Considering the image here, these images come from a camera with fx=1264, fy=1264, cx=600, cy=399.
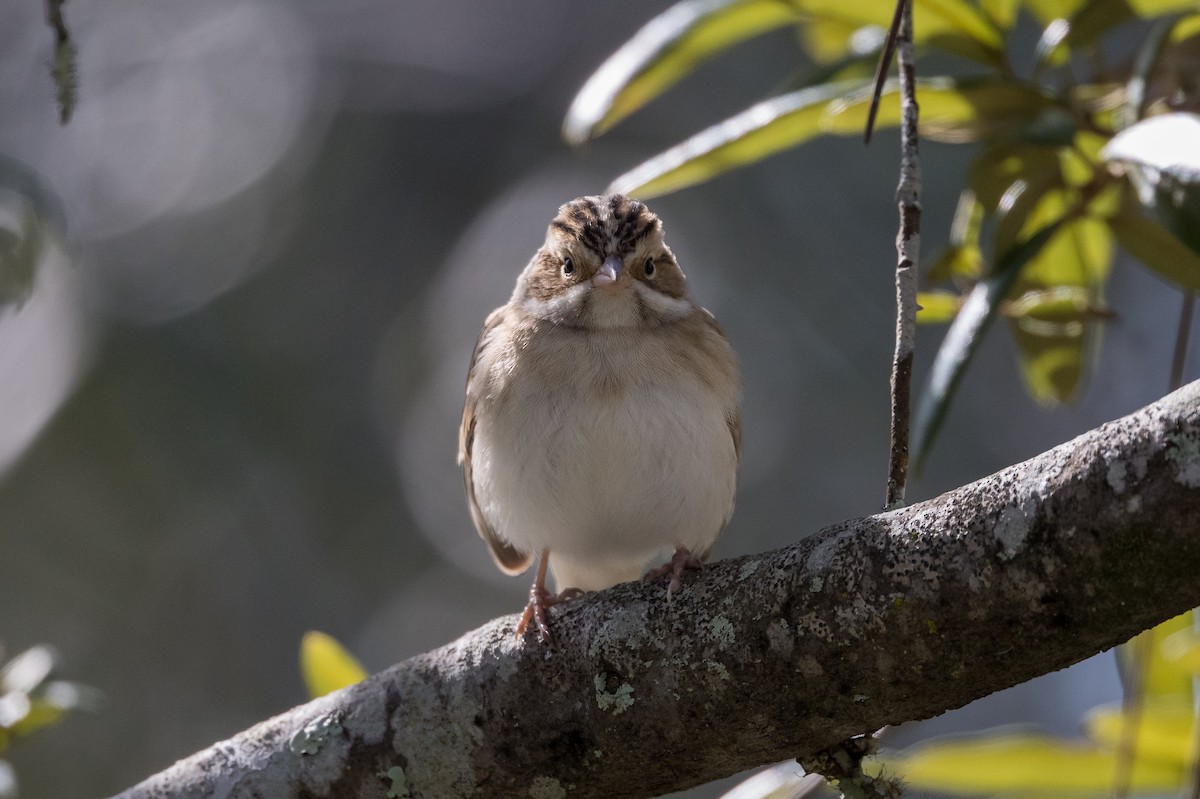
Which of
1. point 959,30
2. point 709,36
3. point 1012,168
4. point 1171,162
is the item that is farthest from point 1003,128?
point 709,36

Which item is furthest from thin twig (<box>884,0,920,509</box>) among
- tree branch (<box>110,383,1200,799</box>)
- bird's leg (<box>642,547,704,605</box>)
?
bird's leg (<box>642,547,704,605</box>)

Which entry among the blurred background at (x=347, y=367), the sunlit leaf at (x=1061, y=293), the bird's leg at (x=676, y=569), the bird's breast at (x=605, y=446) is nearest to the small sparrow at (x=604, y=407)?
the bird's breast at (x=605, y=446)

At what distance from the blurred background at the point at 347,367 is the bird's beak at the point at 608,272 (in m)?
6.00

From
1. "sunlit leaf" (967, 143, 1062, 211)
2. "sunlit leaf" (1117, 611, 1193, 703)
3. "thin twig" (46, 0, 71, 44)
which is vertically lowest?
"sunlit leaf" (1117, 611, 1193, 703)

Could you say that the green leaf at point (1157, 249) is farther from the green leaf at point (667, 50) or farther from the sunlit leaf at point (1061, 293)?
the green leaf at point (667, 50)

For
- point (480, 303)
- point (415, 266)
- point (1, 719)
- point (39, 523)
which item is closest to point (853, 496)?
point (480, 303)

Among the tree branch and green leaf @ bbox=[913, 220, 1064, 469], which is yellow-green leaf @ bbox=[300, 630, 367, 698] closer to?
the tree branch

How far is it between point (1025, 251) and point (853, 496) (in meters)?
7.43

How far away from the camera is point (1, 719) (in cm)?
302

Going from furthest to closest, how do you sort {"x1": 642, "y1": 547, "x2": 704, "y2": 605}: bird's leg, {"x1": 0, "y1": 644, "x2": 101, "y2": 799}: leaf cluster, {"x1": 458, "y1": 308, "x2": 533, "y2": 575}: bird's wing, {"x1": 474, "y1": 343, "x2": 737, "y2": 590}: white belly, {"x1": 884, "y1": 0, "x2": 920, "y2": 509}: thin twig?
{"x1": 458, "y1": 308, "x2": 533, "y2": 575}: bird's wing, {"x1": 474, "y1": 343, "x2": 737, "y2": 590}: white belly, {"x1": 0, "y1": 644, "x2": 101, "y2": 799}: leaf cluster, {"x1": 642, "y1": 547, "x2": 704, "y2": 605}: bird's leg, {"x1": 884, "y1": 0, "x2": 920, "y2": 509}: thin twig

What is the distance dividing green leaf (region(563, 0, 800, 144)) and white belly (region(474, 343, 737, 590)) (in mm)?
785

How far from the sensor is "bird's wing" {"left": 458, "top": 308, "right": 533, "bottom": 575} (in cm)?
434

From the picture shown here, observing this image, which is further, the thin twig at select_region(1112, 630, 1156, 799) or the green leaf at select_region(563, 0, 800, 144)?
the green leaf at select_region(563, 0, 800, 144)

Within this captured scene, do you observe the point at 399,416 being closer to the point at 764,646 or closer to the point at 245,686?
the point at 245,686
